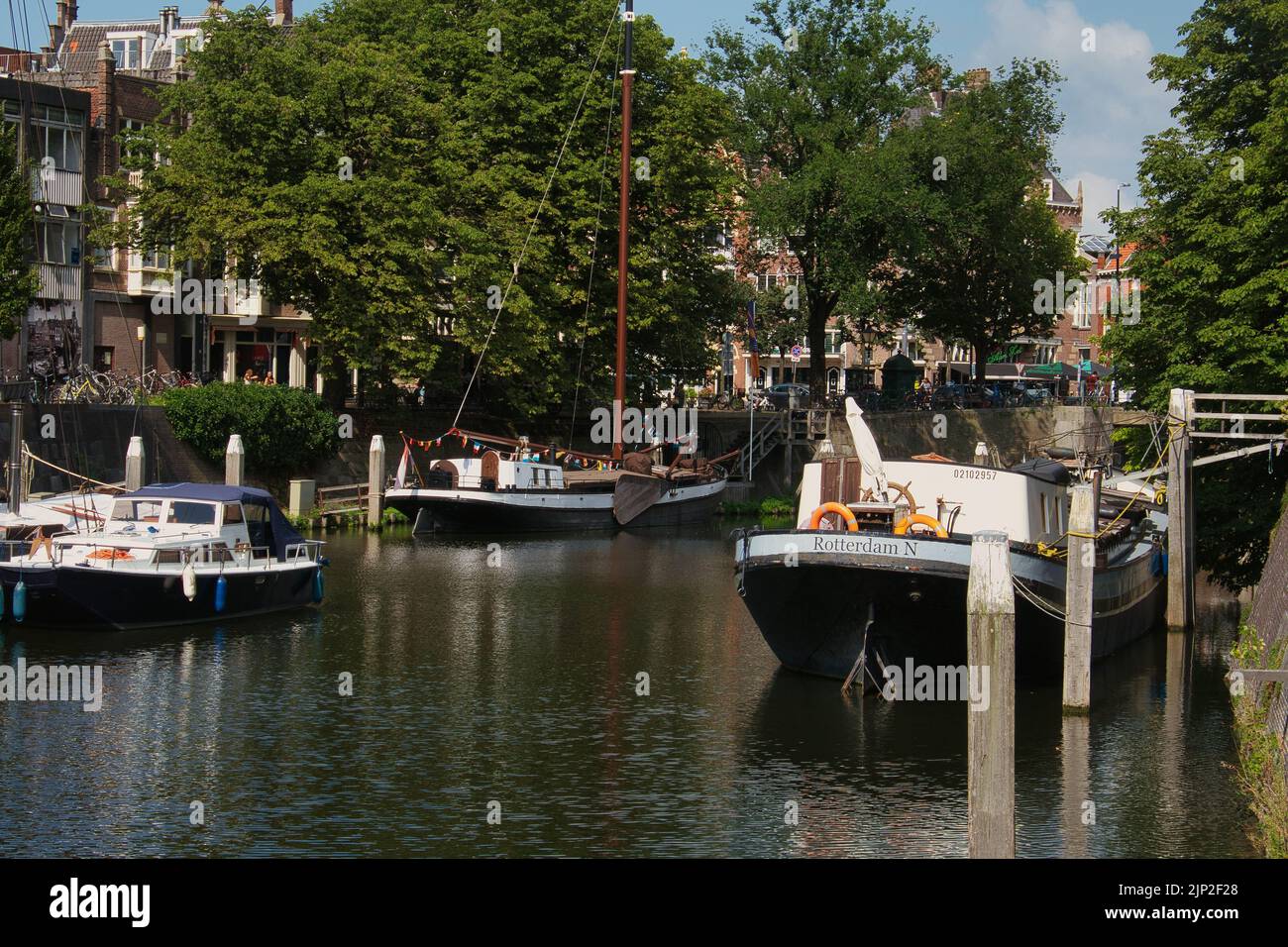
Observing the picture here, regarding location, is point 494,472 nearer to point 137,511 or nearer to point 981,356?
point 137,511

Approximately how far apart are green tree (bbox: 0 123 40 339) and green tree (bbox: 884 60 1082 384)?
36.3 metres

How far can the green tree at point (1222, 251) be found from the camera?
36.3 meters

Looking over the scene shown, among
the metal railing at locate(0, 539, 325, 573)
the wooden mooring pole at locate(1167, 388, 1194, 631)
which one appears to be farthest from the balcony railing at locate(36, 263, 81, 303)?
the wooden mooring pole at locate(1167, 388, 1194, 631)

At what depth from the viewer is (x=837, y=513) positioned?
2986cm

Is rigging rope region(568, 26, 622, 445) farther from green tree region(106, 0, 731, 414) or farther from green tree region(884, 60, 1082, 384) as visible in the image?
green tree region(884, 60, 1082, 384)

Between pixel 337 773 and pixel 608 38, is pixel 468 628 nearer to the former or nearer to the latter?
pixel 337 773

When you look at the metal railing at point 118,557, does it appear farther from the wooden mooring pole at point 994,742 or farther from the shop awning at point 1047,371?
the shop awning at point 1047,371

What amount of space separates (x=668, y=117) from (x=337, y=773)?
156ft

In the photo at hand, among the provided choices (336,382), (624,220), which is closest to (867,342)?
(624,220)

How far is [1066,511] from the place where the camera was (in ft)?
112

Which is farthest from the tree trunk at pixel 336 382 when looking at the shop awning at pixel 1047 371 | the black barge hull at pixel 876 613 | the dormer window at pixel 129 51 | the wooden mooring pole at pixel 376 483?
the shop awning at pixel 1047 371

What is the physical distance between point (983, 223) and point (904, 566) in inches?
1889

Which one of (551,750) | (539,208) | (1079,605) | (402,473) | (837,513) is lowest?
(551,750)

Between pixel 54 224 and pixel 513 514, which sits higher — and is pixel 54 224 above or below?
above
